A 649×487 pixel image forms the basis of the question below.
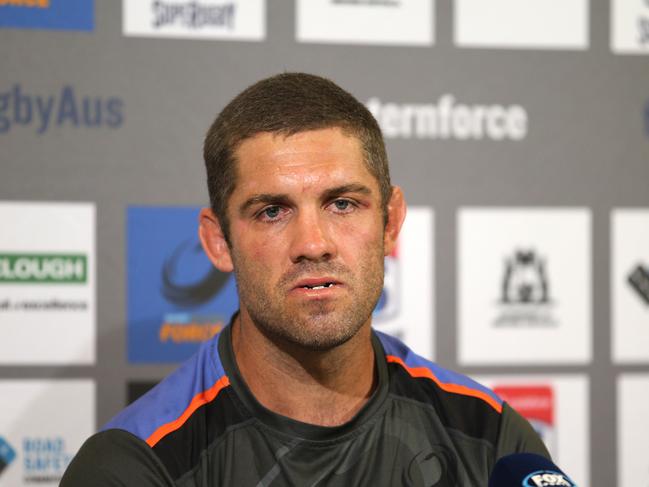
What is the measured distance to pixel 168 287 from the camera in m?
1.81

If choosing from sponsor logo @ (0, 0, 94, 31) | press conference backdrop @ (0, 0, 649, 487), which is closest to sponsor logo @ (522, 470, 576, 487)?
press conference backdrop @ (0, 0, 649, 487)

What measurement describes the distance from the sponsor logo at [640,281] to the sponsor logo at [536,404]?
35 cm

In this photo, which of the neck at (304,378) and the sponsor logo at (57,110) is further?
the sponsor logo at (57,110)

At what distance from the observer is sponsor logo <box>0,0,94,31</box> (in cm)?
177

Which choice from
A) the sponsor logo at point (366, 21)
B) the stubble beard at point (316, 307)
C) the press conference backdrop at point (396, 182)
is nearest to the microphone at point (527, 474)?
the stubble beard at point (316, 307)

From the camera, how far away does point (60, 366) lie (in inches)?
70.1

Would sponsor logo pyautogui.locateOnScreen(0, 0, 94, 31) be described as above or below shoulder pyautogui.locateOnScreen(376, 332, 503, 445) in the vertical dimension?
above

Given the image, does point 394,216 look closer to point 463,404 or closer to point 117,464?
point 463,404

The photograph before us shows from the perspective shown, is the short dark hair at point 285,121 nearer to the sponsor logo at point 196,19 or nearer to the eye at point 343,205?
the eye at point 343,205

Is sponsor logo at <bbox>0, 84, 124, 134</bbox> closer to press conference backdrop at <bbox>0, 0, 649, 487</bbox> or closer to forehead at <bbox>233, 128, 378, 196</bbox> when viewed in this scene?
press conference backdrop at <bbox>0, 0, 649, 487</bbox>

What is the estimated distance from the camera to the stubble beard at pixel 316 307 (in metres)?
1.01

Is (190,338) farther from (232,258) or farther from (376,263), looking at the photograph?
(376,263)

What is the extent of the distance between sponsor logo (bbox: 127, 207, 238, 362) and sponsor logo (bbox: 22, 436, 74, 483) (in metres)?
0.26

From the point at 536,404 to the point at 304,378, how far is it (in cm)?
101
